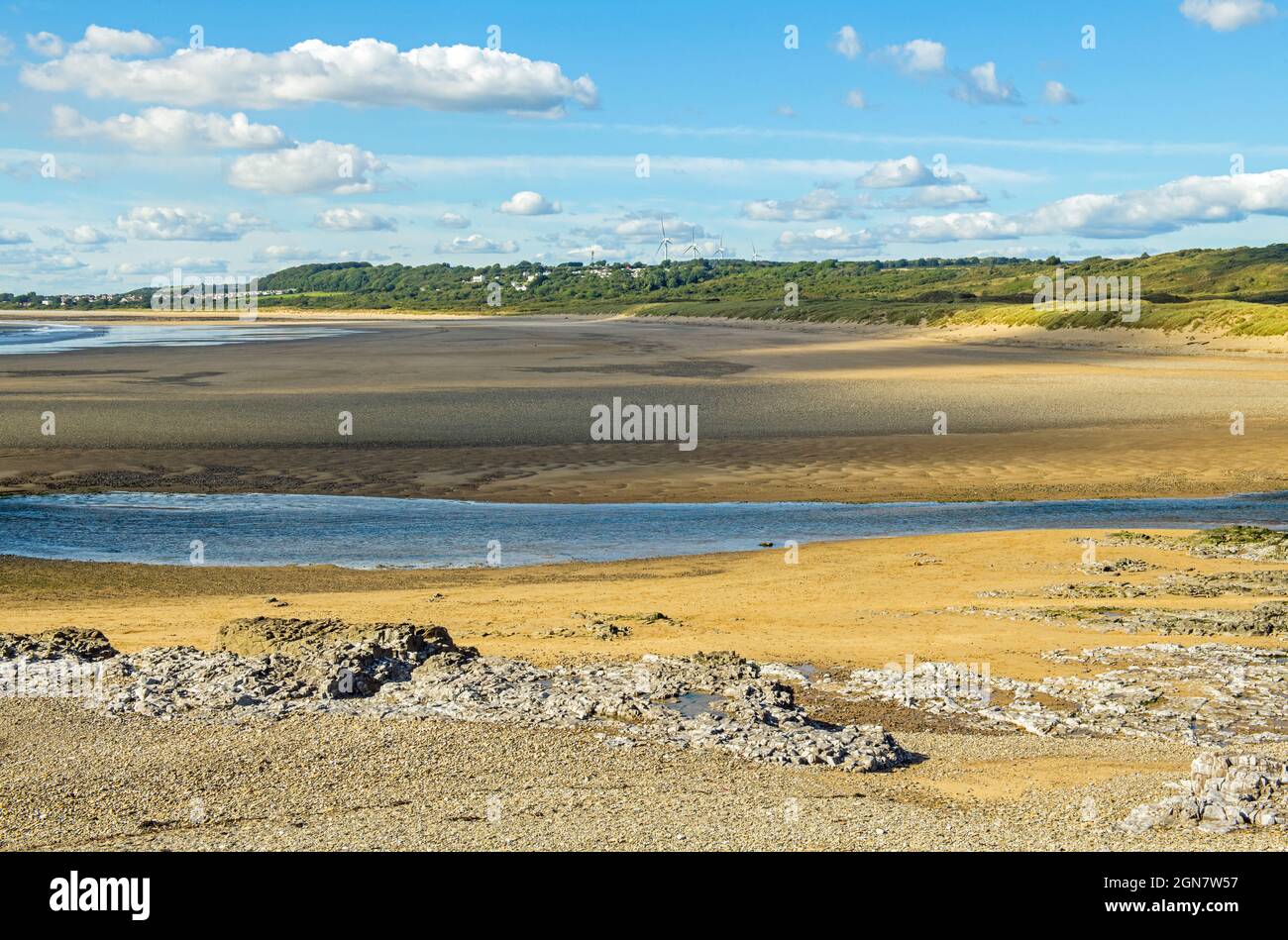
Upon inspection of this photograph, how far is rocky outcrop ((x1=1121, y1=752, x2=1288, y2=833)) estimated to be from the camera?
9.20 meters

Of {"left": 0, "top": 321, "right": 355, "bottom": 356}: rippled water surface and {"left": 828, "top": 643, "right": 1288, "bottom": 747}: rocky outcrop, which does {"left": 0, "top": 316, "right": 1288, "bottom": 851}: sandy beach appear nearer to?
{"left": 828, "top": 643, "right": 1288, "bottom": 747}: rocky outcrop

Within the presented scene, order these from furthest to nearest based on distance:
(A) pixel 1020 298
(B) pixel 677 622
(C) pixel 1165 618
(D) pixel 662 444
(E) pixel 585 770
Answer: (A) pixel 1020 298, (D) pixel 662 444, (B) pixel 677 622, (C) pixel 1165 618, (E) pixel 585 770

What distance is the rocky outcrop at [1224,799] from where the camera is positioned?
920 cm

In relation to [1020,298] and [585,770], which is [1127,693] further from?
[1020,298]

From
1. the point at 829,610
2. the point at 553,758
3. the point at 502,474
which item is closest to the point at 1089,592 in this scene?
the point at 829,610

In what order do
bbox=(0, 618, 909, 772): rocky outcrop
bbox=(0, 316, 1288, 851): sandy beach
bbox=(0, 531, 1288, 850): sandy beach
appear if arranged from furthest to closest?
1. bbox=(0, 618, 909, 772): rocky outcrop
2. bbox=(0, 316, 1288, 851): sandy beach
3. bbox=(0, 531, 1288, 850): sandy beach

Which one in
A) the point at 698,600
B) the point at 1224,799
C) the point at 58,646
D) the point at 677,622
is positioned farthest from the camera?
the point at 698,600

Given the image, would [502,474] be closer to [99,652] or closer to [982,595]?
[982,595]

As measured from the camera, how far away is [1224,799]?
371 inches

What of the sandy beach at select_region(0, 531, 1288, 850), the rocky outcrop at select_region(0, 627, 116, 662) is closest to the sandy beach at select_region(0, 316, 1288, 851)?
the sandy beach at select_region(0, 531, 1288, 850)

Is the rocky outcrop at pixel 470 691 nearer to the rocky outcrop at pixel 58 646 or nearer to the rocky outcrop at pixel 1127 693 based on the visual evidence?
the rocky outcrop at pixel 58 646

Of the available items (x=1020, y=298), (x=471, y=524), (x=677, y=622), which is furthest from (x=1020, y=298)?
(x=677, y=622)
